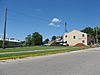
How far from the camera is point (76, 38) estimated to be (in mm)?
115188

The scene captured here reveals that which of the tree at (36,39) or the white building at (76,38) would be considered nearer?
the white building at (76,38)

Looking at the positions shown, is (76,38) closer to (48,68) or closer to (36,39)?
(36,39)

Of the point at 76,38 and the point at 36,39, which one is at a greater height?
the point at 36,39

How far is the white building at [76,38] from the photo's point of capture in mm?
113125

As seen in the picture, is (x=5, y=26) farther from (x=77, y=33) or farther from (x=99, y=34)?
Answer: (x=99, y=34)

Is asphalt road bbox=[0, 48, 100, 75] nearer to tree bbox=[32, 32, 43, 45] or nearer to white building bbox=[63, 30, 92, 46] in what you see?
white building bbox=[63, 30, 92, 46]

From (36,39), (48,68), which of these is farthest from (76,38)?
(48,68)

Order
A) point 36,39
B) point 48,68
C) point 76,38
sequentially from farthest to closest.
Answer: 1. point 36,39
2. point 76,38
3. point 48,68

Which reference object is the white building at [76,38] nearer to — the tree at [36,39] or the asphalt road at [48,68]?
the tree at [36,39]

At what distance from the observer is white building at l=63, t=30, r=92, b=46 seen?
113 metres

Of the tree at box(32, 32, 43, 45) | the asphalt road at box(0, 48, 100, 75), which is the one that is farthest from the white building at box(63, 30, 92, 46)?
the asphalt road at box(0, 48, 100, 75)

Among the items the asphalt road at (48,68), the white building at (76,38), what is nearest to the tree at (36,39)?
the white building at (76,38)

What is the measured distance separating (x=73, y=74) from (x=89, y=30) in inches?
5758

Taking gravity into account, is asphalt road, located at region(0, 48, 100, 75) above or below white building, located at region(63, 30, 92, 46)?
below
